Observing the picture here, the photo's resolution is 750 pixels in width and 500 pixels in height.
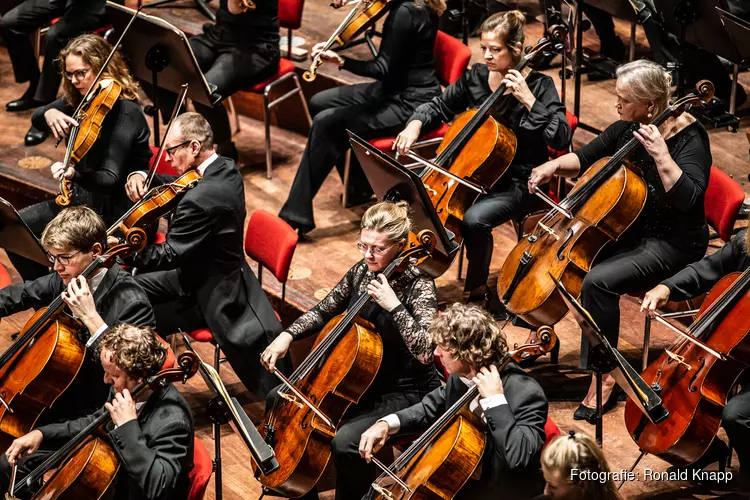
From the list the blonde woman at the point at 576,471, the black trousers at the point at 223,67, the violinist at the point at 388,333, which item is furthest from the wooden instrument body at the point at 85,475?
the black trousers at the point at 223,67

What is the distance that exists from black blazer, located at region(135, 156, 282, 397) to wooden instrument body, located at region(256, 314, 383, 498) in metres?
0.73

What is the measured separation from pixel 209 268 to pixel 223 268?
57 mm

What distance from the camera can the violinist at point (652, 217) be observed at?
4094mm

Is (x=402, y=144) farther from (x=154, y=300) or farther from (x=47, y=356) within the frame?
(x=47, y=356)

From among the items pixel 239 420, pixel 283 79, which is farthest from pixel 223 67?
pixel 239 420

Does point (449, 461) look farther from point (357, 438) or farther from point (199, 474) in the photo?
point (199, 474)

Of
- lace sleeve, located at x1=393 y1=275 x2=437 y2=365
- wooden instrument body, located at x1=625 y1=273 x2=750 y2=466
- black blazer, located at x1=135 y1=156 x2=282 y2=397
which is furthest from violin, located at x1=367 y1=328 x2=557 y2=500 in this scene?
black blazer, located at x1=135 y1=156 x2=282 y2=397

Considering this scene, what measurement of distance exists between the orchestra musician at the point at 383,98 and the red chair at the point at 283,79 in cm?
57

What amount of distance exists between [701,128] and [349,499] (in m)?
1.90

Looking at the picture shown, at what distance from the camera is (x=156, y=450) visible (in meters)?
3.45

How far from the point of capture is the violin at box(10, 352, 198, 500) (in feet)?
11.4

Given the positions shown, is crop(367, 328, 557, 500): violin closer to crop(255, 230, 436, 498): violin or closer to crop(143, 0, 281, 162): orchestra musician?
crop(255, 230, 436, 498): violin

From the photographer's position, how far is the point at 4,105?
22.8 ft

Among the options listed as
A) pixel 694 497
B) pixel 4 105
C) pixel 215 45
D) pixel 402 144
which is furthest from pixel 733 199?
pixel 4 105
